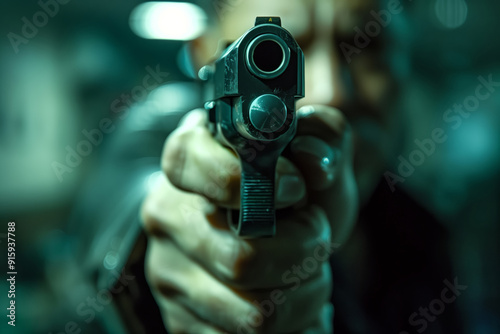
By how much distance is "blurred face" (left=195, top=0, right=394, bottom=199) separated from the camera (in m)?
0.68

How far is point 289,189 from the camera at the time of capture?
37 cm

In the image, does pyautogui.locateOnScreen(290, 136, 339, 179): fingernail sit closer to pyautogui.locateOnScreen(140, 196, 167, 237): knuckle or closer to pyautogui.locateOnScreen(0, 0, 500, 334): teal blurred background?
pyautogui.locateOnScreen(140, 196, 167, 237): knuckle

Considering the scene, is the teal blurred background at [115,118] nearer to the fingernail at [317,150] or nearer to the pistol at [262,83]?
the fingernail at [317,150]

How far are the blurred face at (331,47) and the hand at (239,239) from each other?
25 centimetres

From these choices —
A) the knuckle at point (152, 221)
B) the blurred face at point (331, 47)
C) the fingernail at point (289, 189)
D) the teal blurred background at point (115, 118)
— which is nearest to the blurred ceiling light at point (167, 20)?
the teal blurred background at point (115, 118)

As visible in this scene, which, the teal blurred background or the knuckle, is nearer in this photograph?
the knuckle

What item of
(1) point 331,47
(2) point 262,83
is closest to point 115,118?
(1) point 331,47

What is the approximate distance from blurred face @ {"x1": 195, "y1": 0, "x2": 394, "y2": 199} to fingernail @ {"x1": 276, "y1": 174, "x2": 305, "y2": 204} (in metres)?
0.29

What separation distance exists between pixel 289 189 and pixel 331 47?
42 centimetres

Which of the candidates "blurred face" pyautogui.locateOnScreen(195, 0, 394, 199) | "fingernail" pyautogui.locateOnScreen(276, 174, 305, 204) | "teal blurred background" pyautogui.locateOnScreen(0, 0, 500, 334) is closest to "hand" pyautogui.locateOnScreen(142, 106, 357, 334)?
"fingernail" pyautogui.locateOnScreen(276, 174, 305, 204)

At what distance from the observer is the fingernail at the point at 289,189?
36 cm

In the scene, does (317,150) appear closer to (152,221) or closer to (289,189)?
(289,189)

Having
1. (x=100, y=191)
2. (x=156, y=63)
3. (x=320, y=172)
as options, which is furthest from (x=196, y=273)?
(x=156, y=63)

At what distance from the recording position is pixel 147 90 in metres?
1.27
